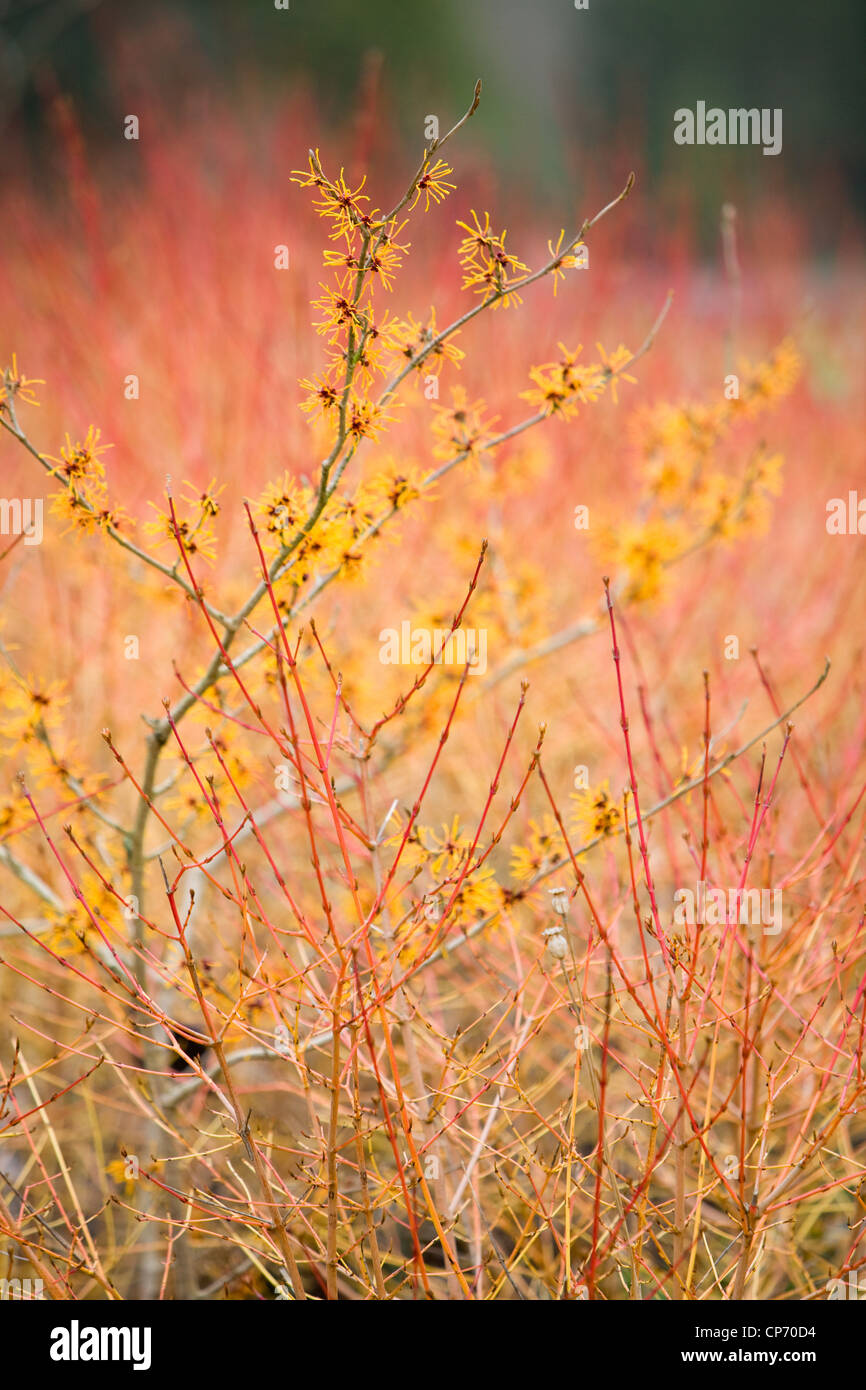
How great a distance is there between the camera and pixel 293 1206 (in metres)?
0.86

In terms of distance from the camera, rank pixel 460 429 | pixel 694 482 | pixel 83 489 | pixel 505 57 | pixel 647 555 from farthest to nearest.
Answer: pixel 505 57 < pixel 694 482 < pixel 647 555 < pixel 460 429 < pixel 83 489

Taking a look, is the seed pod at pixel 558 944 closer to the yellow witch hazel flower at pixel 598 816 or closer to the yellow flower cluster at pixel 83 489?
the yellow witch hazel flower at pixel 598 816

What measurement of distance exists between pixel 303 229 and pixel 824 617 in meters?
2.44

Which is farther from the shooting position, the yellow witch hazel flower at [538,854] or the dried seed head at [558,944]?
the yellow witch hazel flower at [538,854]

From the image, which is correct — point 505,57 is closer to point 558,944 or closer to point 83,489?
point 83,489

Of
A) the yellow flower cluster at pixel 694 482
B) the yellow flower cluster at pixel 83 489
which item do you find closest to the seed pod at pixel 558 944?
the yellow flower cluster at pixel 83 489

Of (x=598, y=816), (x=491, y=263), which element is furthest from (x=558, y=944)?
(x=491, y=263)

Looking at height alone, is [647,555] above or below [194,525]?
above

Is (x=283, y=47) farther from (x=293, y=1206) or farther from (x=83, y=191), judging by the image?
(x=293, y=1206)

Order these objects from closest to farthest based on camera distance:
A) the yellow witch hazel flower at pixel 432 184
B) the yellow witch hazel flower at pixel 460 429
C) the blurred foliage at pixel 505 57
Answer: the yellow witch hazel flower at pixel 432 184 → the yellow witch hazel flower at pixel 460 429 → the blurred foliage at pixel 505 57

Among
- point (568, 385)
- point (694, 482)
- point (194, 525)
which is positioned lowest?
point (194, 525)

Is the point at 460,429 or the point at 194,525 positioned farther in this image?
the point at 460,429

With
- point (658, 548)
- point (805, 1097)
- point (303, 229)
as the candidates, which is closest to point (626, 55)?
point (303, 229)

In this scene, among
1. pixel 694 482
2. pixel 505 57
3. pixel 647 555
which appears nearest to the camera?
pixel 647 555
